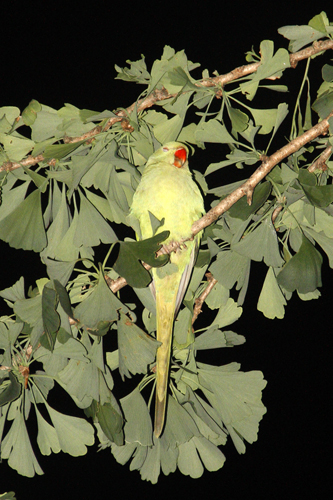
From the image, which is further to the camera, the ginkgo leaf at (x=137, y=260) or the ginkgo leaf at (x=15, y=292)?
the ginkgo leaf at (x=15, y=292)

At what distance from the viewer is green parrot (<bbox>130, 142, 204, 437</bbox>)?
157 centimetres

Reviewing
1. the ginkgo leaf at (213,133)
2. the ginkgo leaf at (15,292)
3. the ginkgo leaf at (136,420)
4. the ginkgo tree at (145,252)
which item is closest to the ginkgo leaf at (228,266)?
the ginkgo tree at (145,252)

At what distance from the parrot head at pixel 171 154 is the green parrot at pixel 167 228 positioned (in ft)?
0.11

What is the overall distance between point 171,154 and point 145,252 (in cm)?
56

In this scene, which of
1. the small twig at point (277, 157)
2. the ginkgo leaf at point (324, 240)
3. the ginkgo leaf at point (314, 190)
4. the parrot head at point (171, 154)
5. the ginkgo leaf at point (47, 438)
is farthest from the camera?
the parrot head at point (171, 154)

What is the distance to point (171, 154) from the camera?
171 cm

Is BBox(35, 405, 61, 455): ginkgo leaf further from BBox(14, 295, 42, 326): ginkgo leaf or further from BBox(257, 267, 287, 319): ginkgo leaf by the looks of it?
BBox(257, 267, 287, 319): ginkgo leaf

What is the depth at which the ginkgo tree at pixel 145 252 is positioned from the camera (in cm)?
137

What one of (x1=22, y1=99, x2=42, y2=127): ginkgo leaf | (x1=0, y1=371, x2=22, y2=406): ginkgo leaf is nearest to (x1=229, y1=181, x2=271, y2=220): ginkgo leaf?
(x1=22, y1=99, x2=42, y2=127): ginkgo leaf

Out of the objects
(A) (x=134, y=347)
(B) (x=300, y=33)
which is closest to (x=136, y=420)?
(A) (x=134, y=347)

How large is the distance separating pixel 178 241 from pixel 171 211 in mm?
117

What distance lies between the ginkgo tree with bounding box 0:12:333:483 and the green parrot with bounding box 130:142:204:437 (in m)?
0.04

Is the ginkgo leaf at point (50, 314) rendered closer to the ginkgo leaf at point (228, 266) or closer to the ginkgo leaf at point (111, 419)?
the ginkgo leaf at point (111, 419)

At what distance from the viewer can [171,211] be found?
1618 millimetres
